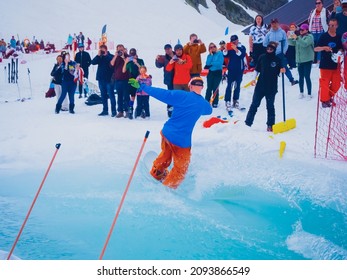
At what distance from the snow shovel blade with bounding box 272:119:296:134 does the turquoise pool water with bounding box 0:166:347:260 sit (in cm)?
180

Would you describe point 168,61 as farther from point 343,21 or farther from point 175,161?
point 175,161

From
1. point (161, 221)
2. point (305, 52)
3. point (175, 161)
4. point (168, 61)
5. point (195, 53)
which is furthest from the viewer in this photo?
point (195, 53)

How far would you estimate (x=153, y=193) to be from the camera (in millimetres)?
5129

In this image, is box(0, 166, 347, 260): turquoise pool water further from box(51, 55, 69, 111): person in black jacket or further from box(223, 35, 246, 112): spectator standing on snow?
box(51, 55, 69, 111): person in black jacket

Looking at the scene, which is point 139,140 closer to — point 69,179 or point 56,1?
point 69,179

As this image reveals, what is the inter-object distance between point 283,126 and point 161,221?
3408 millimetres

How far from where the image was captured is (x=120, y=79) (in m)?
8.69

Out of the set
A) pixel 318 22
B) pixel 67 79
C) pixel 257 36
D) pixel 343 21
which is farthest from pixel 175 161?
pixel 318 22

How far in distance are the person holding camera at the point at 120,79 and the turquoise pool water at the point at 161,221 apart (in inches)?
131

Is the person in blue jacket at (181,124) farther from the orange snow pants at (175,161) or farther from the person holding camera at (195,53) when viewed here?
the person holding camera at (195,53)

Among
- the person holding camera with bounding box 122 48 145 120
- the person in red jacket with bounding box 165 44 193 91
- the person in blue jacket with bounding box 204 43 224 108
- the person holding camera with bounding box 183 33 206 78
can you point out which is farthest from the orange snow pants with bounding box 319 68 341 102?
the person holding camera with bounding box 122 48 145 120

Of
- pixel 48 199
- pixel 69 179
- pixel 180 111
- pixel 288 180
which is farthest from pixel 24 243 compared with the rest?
pixel 288 180

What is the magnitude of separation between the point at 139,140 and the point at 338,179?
3067mm

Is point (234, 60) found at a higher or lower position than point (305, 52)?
lower
